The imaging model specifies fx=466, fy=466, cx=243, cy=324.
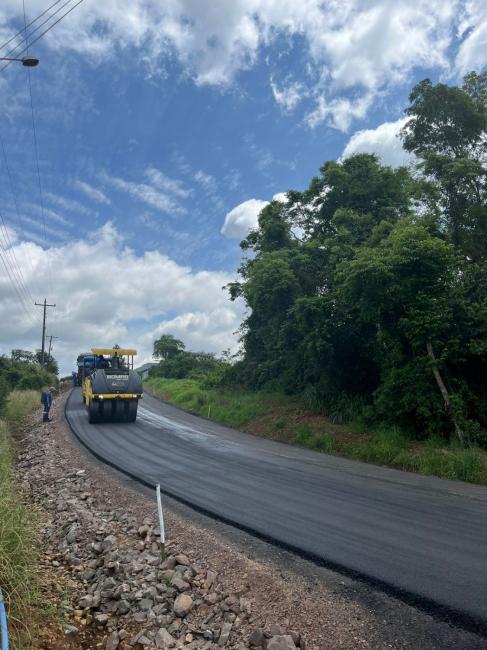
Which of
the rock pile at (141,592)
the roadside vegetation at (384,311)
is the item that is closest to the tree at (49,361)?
the roadside vegetation at (384,311)

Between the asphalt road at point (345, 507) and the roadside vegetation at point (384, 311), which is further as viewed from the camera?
the roadside vegetation at point (384, 311)

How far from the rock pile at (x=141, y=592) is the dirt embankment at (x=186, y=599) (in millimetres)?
12

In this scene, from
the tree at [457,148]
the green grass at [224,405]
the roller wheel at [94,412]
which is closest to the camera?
the tree at [457,148]

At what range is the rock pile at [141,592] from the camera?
4.25m

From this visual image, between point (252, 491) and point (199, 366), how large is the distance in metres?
47.7

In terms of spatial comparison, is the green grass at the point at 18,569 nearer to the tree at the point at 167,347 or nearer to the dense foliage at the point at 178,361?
the dense foliage at the point at 178,361

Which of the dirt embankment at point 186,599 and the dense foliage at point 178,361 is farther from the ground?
the dense foliage at point 178,361

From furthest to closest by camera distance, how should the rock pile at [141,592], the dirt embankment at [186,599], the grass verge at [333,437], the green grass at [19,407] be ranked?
the green grass at [19,407] < the grass verge at [333,437] < the rock pile at [141,592] < the dirt embankment at [186,599]

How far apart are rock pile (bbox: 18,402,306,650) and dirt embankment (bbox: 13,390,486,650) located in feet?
0.04

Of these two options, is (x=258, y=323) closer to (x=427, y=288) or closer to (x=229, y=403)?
(x=229, y=403)

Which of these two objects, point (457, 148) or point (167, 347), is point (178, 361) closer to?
point (167, 347)

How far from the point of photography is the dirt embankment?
410cm

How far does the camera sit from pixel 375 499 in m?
8.60

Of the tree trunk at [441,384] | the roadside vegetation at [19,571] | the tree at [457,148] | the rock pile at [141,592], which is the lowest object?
the rock pile at [141,592]
